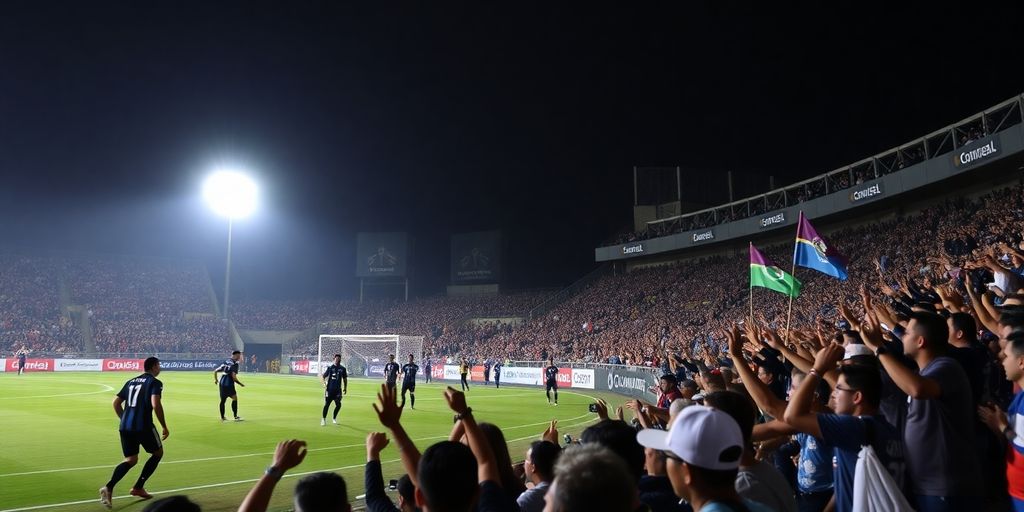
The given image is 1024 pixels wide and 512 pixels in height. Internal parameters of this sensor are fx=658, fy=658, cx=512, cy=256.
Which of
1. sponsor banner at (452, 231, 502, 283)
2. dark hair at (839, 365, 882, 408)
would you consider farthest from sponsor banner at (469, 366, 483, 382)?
dark hair at (839, 365, 882, 408)

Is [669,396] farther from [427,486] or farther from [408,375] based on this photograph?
[408,375]

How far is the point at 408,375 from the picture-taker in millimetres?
25688

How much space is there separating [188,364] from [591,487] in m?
63.2

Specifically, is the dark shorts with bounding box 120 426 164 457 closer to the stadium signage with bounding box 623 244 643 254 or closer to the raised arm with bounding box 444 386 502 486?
the raised arm with bounding box 444 386 502 486

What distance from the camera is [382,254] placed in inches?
3007

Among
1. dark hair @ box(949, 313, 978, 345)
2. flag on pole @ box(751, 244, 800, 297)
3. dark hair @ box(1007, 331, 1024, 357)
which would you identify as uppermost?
flag on pole @ box(751, 244, 800, 297)

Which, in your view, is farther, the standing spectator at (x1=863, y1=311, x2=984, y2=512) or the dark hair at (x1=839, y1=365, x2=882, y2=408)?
the dark hair at (x1=839, y1=365, x2=882, y2=408)

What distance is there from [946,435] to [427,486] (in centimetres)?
341

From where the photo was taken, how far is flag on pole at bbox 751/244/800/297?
16.8 metres

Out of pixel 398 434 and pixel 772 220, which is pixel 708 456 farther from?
pixel 772 220

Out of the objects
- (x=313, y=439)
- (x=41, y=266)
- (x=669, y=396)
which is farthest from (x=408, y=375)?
(x=41, y=266)

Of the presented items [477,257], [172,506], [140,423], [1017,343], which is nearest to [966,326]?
[1017,343]

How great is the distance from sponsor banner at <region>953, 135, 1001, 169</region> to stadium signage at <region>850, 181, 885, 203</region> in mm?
5393

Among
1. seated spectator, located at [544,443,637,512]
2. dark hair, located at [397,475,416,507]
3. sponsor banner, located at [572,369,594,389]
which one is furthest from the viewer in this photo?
sponsor banner, located at [572,369,594,389]
